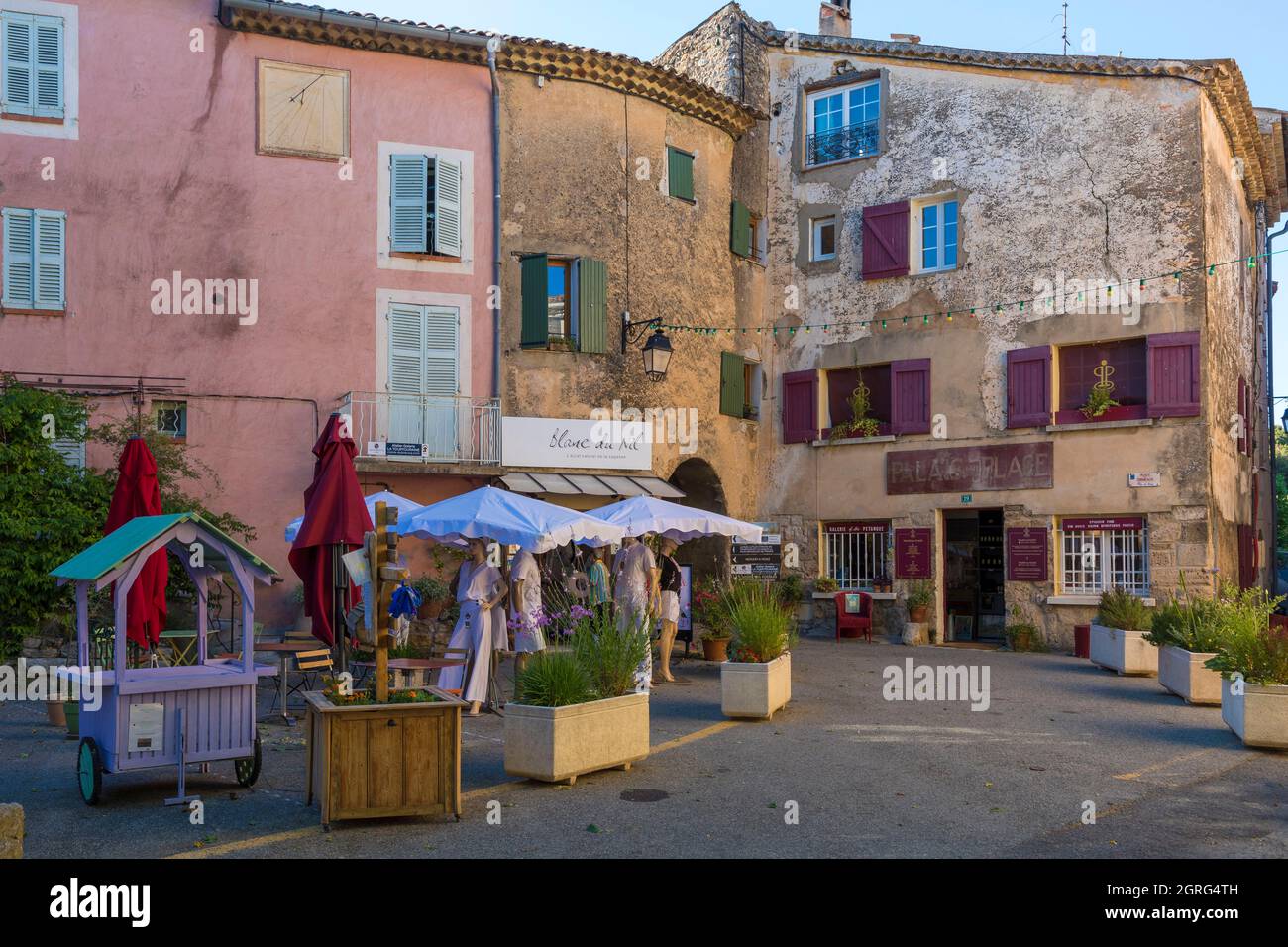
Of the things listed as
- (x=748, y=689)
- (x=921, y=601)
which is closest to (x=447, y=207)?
(x=921, y=601)

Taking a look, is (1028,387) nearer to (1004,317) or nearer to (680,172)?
(1004,317)

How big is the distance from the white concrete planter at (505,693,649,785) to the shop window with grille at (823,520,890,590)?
1366 centimetres

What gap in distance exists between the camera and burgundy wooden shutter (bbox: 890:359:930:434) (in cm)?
2105

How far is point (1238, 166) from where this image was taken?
22422mm

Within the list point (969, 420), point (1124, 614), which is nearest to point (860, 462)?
point (969, 420)

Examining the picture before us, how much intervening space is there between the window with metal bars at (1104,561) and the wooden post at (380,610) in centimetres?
1457

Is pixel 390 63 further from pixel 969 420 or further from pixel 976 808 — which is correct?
pixel 976 808

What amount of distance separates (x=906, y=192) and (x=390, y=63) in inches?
354

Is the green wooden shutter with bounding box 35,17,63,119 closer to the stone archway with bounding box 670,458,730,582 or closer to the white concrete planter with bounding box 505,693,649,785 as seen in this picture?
the stone archway with bounding box 670,458,730,582

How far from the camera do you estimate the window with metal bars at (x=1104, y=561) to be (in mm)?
19016

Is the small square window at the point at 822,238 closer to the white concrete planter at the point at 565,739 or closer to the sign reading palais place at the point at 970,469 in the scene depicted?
Result: the sign reading palais place at the point at 970,469

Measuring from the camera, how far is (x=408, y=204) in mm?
18609

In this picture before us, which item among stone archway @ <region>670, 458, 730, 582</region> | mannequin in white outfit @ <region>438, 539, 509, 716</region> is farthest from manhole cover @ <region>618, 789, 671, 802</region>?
stone archway @ <region>670, 458, 730, 582</region>

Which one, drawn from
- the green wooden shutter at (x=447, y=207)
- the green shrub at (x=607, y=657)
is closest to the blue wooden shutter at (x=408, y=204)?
the green wooden shutter at (x=447, y=207)
